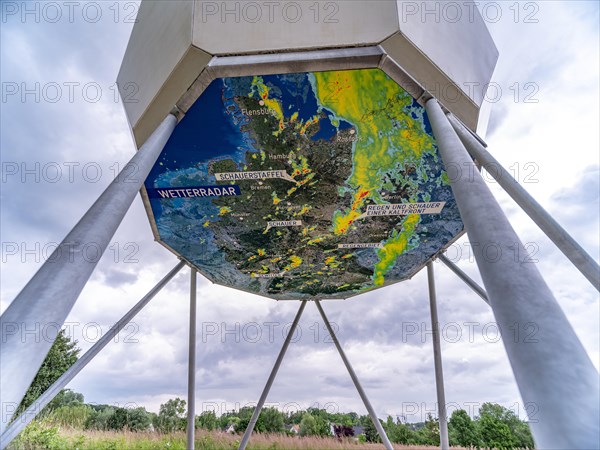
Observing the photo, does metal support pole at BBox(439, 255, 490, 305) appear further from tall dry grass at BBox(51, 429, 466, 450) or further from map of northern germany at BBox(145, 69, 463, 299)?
tall dry grass at BBox(51, 429, 466, 450)

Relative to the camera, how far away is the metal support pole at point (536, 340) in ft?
9.36

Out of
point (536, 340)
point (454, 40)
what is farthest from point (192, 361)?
point (536, 340)

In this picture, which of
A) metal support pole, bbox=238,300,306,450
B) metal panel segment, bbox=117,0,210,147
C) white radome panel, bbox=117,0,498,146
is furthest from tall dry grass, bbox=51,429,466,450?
white radome panel, bbox=117,0,498,146

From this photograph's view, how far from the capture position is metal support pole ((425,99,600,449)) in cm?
285

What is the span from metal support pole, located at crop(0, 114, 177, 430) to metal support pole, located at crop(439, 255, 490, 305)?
456 inches

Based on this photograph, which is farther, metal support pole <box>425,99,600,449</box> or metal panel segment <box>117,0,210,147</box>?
metal panel segment <box>117,0,210,147</box>

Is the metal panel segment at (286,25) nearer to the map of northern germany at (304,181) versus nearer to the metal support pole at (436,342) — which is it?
the map of northern germany at (304,181)

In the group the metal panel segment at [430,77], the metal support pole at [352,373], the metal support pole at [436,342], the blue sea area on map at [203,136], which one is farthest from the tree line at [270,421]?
the metal panel segment at [430,77]

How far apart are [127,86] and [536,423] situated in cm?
1037

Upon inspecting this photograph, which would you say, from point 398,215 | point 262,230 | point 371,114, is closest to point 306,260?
point 262,230

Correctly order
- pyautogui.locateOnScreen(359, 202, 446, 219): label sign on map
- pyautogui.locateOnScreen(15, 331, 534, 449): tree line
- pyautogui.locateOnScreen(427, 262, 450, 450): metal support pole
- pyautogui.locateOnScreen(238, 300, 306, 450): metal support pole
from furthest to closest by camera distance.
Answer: pyautogui.locateOnScreen(15, 331, 534, 449): tree line
pyautogui.locateOnScreen(238, 300, 306, 450): metal support pole
pyautogui.locateOnScreen(427, 262, 450, 450): metal support pole
pyautogui.locateOnScreen(359, 202, 446, 219): label sign on map

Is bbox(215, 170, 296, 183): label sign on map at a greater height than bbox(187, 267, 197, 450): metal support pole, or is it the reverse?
bbox(215, 170, 296, 183): label sign on map

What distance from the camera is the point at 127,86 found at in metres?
9.47

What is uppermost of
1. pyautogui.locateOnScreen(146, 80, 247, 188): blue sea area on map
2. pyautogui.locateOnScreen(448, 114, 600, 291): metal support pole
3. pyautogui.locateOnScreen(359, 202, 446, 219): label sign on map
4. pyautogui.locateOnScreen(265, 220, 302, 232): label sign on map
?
pyautogui.locateOnScreen(146, 80, 247, 188): blue sea area on map
